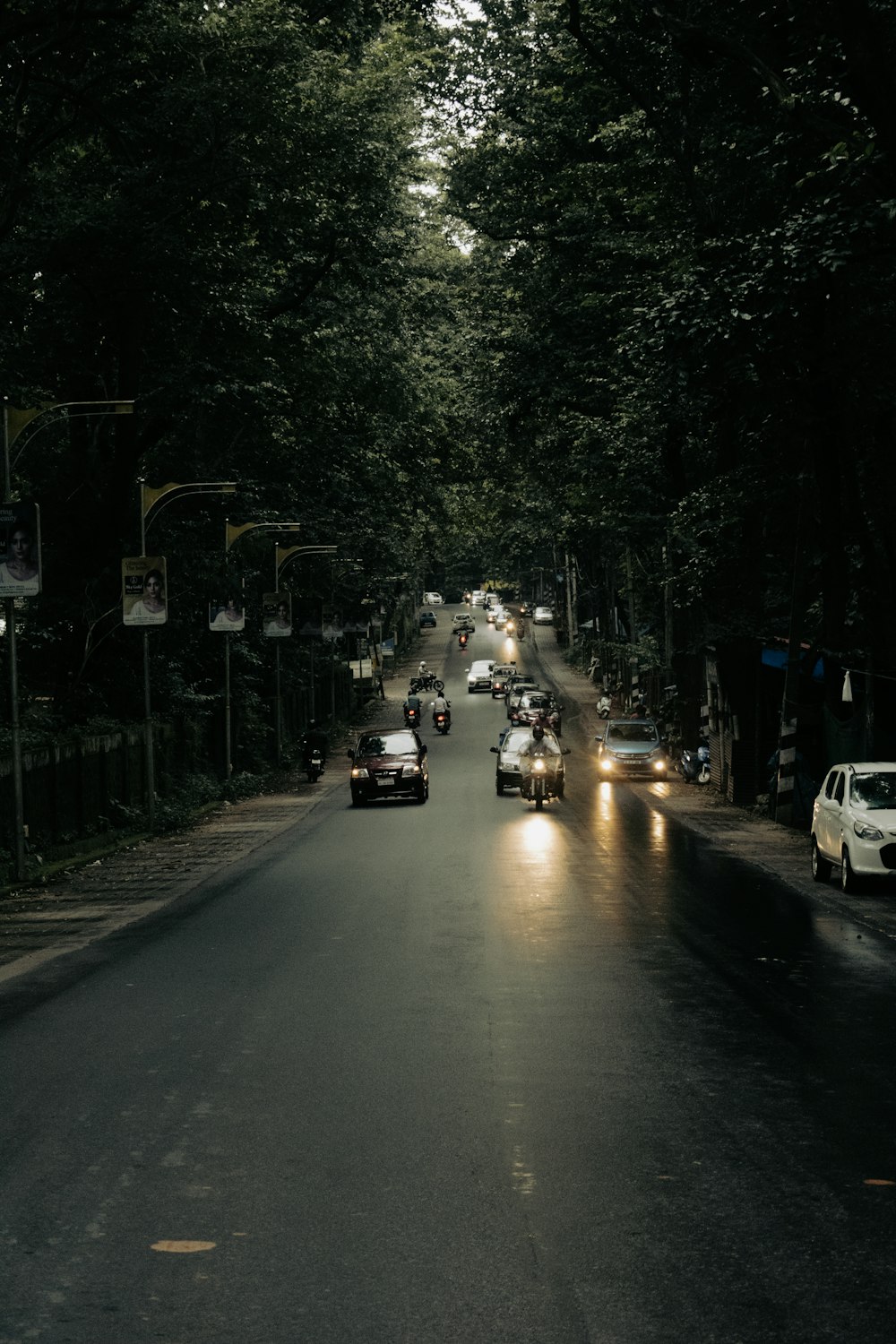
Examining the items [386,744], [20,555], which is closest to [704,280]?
[20,555]

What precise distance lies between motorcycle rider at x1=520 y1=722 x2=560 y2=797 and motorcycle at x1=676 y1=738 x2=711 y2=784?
9.16m

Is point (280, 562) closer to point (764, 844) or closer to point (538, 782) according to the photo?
point (538, 782)

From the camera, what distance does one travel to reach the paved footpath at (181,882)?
15.3 metres

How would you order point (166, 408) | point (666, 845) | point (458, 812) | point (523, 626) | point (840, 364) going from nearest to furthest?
point (840, 364)
point (666, 845)
point (166, 408)
point (458, 812)
point (523, 626)

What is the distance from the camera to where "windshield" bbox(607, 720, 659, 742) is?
48.2 m

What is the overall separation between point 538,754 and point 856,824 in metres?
15.9

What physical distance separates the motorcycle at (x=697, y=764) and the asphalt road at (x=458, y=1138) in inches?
1116

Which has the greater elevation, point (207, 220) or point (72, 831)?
point (207, 220)

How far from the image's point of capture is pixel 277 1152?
24.6 feet

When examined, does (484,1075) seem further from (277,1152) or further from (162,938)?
(162,938)

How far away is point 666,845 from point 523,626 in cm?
10798

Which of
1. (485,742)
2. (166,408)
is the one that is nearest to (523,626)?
(485,742)

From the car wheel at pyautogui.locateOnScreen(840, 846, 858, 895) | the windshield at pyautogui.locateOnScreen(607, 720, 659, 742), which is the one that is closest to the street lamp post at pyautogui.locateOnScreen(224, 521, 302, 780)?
the windshield at pyautogui.locateOnScreen(607, 720, 659, 742)

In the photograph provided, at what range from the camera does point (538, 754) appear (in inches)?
1384
